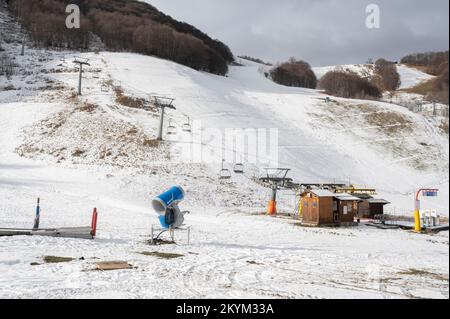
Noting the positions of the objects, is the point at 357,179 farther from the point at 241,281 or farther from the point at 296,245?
the point at 241,281

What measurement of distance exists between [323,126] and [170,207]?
1807 inches

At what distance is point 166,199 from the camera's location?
15289 mm

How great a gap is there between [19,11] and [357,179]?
89.5 m

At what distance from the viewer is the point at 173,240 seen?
15.1 metres

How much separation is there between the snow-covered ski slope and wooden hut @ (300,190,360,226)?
11.0 meters

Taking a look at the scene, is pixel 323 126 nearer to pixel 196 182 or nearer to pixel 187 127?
pixel 187 127

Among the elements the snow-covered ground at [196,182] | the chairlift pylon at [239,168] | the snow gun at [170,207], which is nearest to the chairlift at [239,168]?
the chairlift pylon at [239,168]

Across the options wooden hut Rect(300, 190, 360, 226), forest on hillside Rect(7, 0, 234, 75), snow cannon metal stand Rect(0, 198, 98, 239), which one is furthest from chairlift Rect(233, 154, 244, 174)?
forest on hillside Rect(7, 0, 234, 75)

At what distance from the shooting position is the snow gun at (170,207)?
602 inches

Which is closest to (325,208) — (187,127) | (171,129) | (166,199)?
(166,199)

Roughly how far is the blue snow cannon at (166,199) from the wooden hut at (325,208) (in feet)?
37.9

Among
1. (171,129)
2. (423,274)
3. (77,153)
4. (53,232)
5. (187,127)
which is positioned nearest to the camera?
(423,274)

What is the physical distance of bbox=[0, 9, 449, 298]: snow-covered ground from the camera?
9258 millimetres
